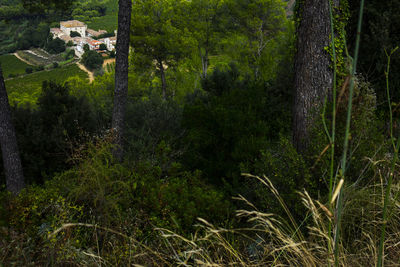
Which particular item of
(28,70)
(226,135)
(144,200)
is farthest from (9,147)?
(28,70)

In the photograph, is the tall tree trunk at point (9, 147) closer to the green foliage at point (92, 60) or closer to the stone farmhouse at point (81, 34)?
the green foliage at point (92, 60)

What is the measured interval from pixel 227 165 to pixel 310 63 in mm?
2131

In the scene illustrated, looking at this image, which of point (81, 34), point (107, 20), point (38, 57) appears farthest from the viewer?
point (107, 20)

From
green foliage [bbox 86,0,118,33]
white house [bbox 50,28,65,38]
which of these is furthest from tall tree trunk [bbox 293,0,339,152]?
white house [bbox 50,28,65,38]

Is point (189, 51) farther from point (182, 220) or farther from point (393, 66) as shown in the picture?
point (182, 220)

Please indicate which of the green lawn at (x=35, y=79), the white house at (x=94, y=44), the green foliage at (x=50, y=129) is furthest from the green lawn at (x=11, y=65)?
the green foliage at (x=50, y=129)

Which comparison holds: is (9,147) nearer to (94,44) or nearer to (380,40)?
(380,40)

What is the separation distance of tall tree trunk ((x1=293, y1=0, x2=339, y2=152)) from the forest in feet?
0.06

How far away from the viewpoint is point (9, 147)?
5289mm

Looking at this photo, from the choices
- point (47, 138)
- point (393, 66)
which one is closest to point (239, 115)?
point (47, 138)

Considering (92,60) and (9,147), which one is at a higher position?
(9,147)

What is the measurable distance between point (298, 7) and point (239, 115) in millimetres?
2018

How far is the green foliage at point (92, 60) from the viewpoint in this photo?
233 feet

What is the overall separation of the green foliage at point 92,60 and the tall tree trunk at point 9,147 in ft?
234
